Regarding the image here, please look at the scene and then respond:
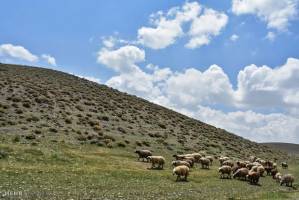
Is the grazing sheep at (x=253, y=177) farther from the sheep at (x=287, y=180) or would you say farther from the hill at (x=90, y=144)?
the sheep at (x=287, y=180)

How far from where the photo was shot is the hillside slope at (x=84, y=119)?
62594 millimetres

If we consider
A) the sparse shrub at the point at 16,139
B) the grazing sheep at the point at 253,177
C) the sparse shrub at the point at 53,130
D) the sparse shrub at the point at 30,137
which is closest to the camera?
the grazing sheep at the point at 253,177

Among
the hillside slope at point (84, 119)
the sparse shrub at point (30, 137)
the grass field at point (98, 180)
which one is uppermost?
the hillside slope at point (84, 119)

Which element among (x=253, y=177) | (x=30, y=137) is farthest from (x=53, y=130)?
(x=253, y=177)

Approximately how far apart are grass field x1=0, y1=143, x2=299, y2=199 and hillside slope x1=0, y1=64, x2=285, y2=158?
354 inches

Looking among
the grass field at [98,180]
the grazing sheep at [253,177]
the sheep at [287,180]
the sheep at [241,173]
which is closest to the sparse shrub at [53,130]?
the grass field at [98,180]

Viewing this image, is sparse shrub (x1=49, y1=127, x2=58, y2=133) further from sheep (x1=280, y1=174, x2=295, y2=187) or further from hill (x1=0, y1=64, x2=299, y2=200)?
sheep (x1=280, y1=174, x2=295, y2=187)

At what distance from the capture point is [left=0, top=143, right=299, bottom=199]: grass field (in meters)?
28.1

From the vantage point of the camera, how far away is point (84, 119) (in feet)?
254

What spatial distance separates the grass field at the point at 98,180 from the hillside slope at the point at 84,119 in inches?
354

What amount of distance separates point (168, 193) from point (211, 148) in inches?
1991

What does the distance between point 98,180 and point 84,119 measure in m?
43.5

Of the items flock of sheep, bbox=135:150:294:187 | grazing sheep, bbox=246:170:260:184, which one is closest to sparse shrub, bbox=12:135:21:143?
flock of sheep, bbox=135:150:294:187

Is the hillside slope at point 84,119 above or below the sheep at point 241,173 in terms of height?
above
